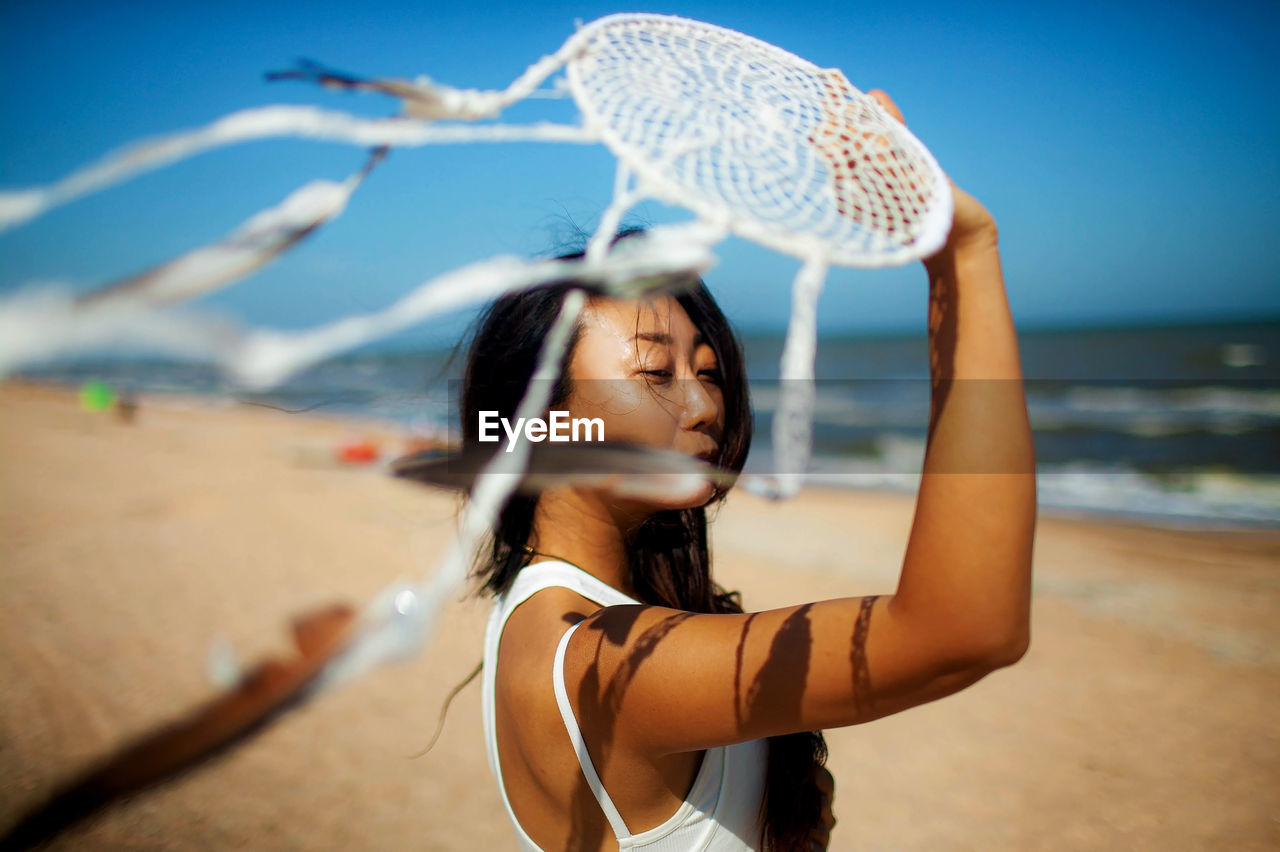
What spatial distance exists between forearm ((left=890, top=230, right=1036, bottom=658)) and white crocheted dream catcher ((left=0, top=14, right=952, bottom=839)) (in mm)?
136

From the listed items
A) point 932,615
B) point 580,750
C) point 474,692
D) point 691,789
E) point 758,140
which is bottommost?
point 474,692

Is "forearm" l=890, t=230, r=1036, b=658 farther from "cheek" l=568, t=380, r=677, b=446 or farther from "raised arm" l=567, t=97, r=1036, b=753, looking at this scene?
"cheek" l=568, t=380, r=677, b=446

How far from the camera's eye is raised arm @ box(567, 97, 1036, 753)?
728mm

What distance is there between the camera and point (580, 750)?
1.01 meters

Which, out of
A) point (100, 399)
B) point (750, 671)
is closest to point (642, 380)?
point (750, 671)

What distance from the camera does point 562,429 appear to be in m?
1.18

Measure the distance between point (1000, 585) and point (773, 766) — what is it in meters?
0.77

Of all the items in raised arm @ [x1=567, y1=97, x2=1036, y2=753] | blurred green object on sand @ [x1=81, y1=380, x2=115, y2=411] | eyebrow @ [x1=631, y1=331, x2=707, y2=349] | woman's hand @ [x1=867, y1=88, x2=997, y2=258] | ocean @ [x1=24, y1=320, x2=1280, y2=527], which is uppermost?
woman's hand @ [x1=867, y1=88, x2=997, y2=258]

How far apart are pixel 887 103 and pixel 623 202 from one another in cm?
45

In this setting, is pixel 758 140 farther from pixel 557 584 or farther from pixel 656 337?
pixel 557 584

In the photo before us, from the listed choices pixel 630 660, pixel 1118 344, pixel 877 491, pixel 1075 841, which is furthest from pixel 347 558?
pixel 1118 344

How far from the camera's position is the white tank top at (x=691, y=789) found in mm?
1024

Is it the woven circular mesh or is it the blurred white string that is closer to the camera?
the blurred white string

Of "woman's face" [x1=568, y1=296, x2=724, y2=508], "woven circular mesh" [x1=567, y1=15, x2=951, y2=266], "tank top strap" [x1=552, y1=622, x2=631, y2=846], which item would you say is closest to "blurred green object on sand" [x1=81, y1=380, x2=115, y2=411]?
"woman's face" [x1=568, y1=296, x2=724, y2=508]
